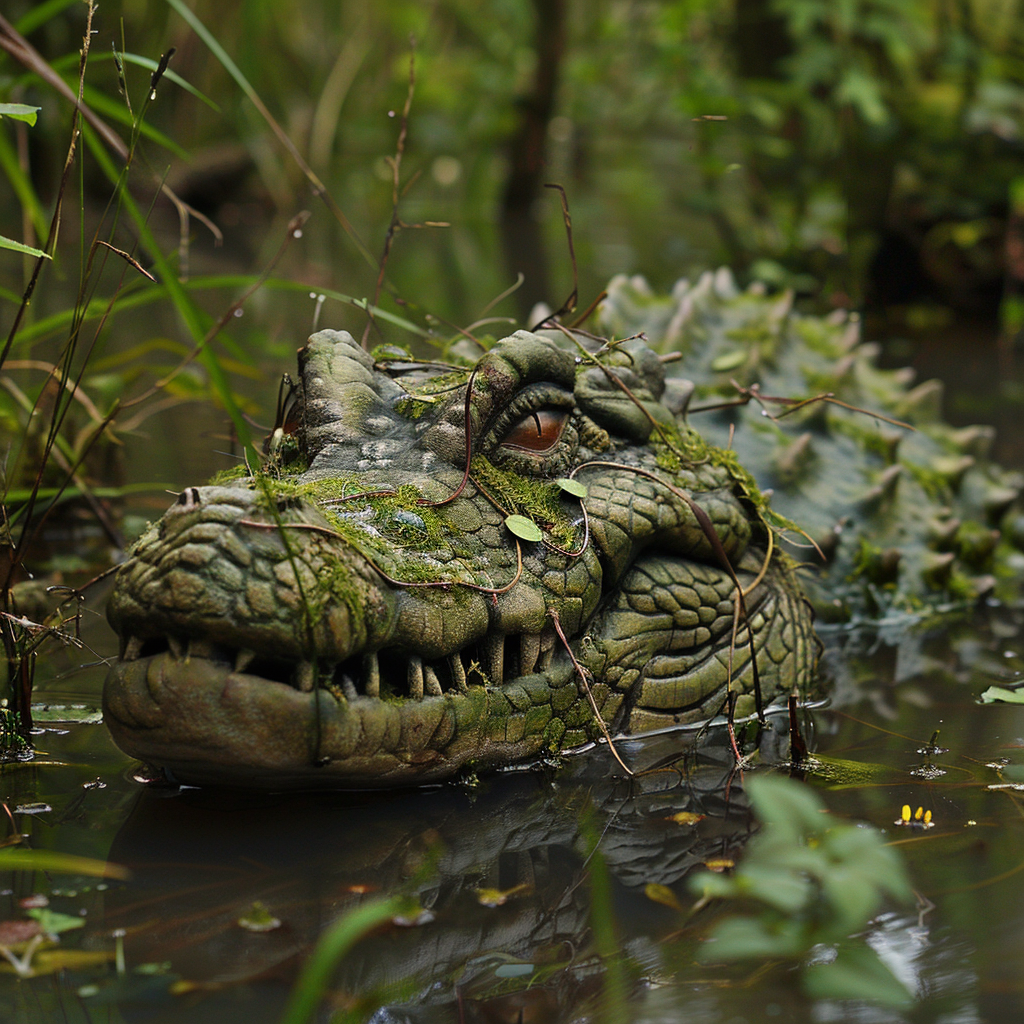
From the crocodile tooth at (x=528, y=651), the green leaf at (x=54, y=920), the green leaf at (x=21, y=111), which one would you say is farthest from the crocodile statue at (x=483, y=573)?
the green leaf at (x=21, y=111)

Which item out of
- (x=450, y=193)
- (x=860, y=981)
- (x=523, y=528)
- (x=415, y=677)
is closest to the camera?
(x=860, y=981)

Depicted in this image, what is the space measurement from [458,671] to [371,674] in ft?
0.87

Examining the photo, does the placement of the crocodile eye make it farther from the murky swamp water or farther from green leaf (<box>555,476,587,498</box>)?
the murky swamp water

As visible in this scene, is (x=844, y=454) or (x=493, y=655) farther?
(x=844, y=454)

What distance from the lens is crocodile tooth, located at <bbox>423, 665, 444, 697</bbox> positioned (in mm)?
2664

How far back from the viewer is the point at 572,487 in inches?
125

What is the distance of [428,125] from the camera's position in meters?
18.0

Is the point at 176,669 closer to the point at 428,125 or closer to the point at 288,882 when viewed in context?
the point at 288,882

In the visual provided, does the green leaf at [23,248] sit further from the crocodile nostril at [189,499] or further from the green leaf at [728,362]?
→ the green leaf at [728,362]

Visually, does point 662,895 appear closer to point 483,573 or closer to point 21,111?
point 483,573

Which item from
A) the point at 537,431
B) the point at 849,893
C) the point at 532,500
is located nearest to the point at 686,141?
the point at 537,431

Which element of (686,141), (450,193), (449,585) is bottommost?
(449,585)

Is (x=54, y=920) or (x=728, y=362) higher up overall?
(x=728, y=362)

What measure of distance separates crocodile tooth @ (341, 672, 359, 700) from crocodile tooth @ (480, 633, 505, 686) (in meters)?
0.42
